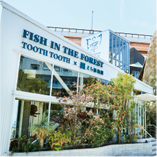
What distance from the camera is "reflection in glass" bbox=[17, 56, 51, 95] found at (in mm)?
7470

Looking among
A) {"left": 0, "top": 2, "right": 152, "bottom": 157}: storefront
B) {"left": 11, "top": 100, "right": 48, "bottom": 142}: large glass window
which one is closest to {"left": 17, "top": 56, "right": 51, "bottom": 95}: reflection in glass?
{"left": 0, "top": 2, "right": 152, "bottom": 157}: storefront

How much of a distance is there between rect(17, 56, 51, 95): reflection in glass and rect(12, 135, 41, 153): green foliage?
1878 millimetres

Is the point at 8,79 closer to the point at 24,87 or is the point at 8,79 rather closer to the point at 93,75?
the point at 24,87

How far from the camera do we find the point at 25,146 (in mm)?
6789

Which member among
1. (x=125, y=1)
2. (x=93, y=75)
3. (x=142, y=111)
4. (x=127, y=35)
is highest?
(x=127, y=35)

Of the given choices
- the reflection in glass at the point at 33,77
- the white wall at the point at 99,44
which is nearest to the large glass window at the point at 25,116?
the reflection in glass at the point at 33,77

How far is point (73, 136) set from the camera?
823 centimetres

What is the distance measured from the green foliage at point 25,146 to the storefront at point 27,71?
0.23 metres

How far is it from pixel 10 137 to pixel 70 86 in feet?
12.9

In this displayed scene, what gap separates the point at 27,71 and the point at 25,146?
2871 mm

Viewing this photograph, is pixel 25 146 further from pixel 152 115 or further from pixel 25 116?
pixel 152 115

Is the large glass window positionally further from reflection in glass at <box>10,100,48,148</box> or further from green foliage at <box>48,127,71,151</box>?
green foliage at <box>48,127,71,151</box>

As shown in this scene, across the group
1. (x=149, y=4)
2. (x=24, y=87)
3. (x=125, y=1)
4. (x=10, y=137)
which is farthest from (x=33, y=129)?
(x=149, y=4)

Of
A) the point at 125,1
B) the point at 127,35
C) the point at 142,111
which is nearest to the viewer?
the point at 142,111
